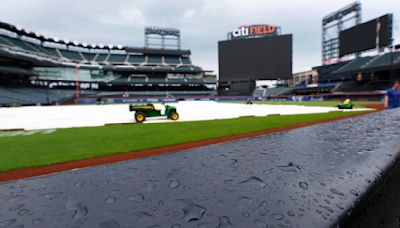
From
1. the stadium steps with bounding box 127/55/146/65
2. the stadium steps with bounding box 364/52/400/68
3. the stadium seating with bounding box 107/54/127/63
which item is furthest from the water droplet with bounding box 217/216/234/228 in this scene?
the stadium seating with bounding box 107/54/127/63

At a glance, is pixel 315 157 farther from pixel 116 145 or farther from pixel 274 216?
pixel 116 145

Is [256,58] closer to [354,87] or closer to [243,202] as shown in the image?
[354,87]

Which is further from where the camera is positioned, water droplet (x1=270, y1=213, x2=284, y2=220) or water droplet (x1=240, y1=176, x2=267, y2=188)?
water droplet (x1=240, y1=176, x2=267, y2=188)

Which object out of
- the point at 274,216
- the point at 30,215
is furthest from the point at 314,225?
the point at 30,215

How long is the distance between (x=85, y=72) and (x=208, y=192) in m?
61.8

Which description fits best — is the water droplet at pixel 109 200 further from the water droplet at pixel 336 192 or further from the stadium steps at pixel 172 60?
the stadium steps at pixel 172 60

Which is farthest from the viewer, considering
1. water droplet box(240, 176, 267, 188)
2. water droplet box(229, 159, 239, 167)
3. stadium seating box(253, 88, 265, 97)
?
stadium seating box(253, 88, 265, 97)

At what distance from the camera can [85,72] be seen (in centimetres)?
5316

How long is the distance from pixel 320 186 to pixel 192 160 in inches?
40.6

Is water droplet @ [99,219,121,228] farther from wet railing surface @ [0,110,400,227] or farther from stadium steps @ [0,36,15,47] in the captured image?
stadium steps @ [0,36,15,47]

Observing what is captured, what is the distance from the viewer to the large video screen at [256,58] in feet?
170

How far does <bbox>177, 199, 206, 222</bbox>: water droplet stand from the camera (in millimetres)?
866

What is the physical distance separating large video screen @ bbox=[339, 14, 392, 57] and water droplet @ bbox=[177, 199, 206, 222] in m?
52.4

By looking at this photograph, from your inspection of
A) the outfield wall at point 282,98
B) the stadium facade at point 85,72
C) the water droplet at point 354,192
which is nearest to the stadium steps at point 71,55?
the stadium facade at point 85,72
